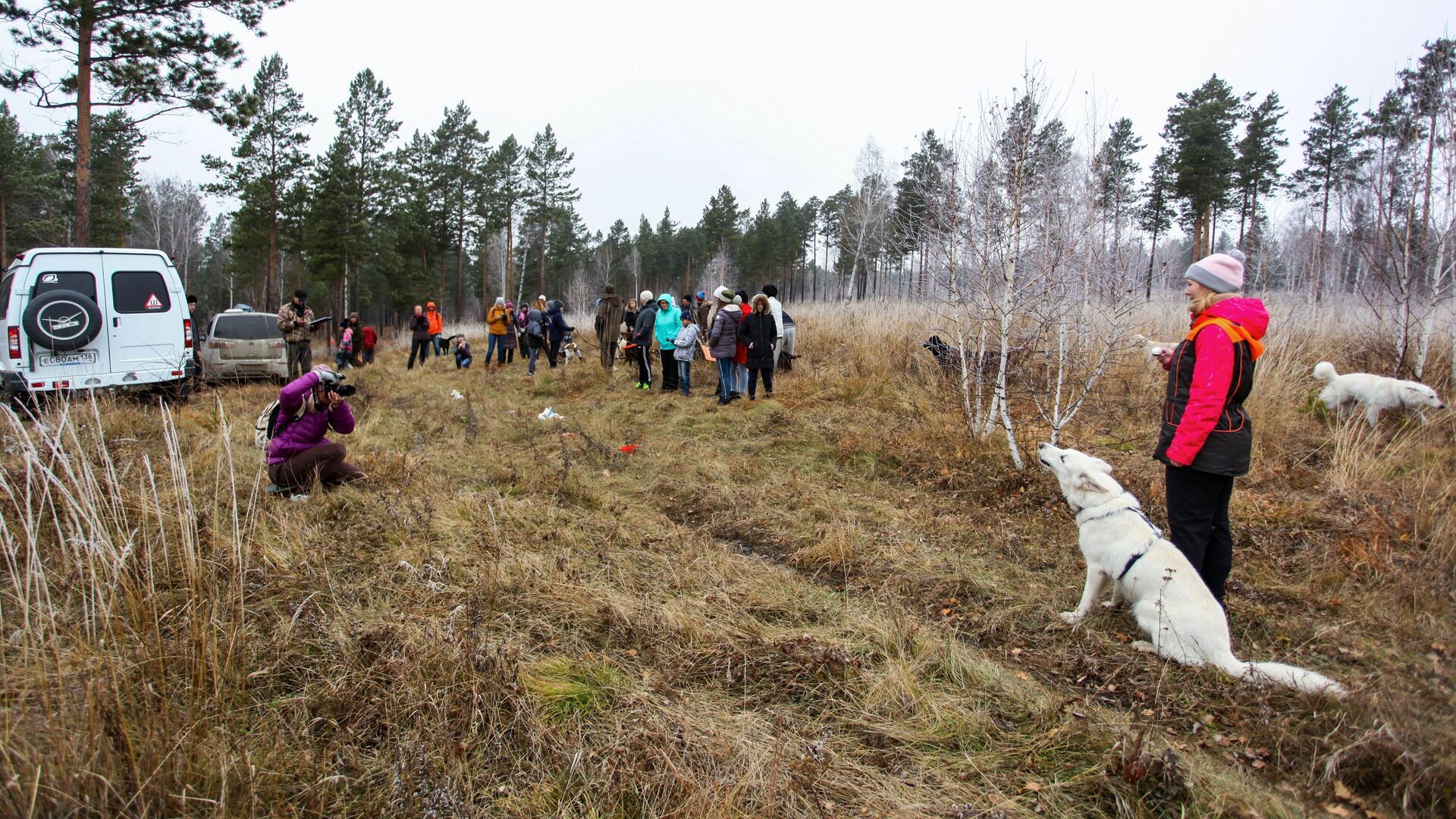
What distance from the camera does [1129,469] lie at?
5594 mm

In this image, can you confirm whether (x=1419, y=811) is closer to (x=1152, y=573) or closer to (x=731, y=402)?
(x=1152, y=573)

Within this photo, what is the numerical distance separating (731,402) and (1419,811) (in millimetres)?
7905

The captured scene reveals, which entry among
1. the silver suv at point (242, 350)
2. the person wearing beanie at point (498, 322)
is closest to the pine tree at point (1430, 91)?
the person wearing beanie at point (498, 322)

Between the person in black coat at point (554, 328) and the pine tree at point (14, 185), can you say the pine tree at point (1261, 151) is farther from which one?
the pine tree at point (14, 185)

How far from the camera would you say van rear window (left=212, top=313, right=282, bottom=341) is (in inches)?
467

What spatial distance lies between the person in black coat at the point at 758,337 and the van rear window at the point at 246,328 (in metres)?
8.90

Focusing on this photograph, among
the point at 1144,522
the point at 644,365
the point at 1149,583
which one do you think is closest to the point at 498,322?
the point at 644,365

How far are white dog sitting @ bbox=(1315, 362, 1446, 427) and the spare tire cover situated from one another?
44.9ft

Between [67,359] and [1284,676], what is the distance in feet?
36.7

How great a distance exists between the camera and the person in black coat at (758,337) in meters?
9.12

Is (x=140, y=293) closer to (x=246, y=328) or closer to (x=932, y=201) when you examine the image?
(x=246, y=328)

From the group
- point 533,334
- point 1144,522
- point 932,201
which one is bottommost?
point 1144,522

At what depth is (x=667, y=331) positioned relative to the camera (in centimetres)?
1086

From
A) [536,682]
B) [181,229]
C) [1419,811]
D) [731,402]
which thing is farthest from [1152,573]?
[181,229]
